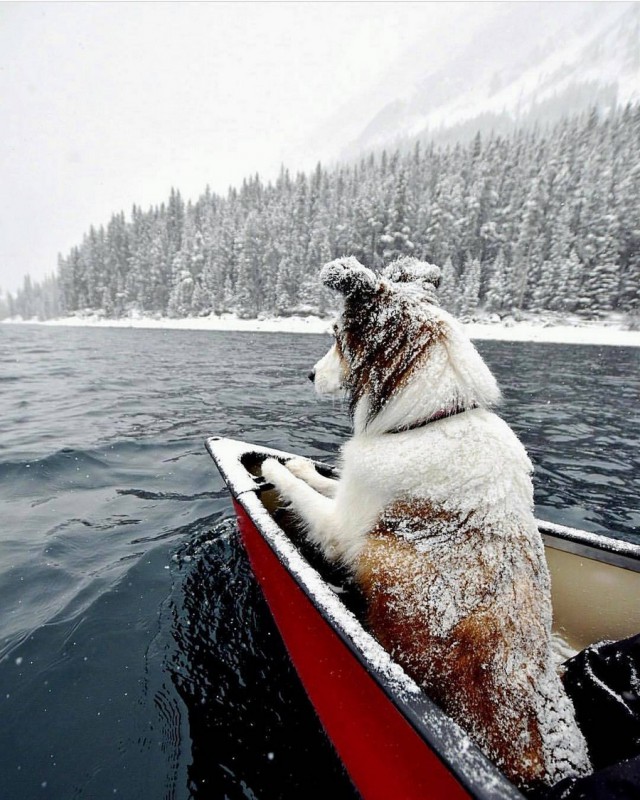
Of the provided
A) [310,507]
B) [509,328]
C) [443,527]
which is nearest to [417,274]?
[443,527]

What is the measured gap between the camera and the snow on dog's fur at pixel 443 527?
1653 millimetres

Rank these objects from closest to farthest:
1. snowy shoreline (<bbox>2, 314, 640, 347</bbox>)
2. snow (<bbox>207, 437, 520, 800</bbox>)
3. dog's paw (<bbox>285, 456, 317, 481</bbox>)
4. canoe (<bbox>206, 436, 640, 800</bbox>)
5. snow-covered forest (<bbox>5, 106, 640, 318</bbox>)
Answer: snow (<bbox>207, 437, 520, 800</bbox>), canoe (<bbox>206, 436, 640, 800</bbox>), dog's paw (<bbox>285, 456, 317, 481</bbox>), snowy shoreline (<bbox>2, 314, 640, 347</bbox>), snow-covered forest (<bbox>5, 106, 640, 318</bbox>)

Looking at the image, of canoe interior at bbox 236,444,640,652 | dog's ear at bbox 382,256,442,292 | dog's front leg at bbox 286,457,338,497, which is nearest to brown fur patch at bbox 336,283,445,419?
dog's ear at bbox 382,256,442,292

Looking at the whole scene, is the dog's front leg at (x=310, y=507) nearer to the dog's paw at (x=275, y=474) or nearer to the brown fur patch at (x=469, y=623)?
the dog's paw at (x=275, y=474)

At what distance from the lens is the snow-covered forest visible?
5297 centimetres

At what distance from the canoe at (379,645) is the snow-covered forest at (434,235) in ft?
153

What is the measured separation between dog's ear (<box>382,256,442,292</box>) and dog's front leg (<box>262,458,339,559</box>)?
5.91 feet

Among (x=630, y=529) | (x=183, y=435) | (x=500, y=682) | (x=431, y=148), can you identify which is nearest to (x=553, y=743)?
(x=500, y=682)

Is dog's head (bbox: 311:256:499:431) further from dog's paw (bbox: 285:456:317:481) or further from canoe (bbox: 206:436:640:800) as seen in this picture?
dog's paw (bbox: 285:456:317:481)

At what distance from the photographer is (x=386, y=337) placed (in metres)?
2.50

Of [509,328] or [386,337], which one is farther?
[509,328]

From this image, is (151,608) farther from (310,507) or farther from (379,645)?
(379,645)

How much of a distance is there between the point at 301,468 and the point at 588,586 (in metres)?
2.76

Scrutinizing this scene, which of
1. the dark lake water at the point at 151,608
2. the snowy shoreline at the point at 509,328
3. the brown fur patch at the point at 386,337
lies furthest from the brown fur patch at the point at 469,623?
the snowy shoreline at the point at 509,328
